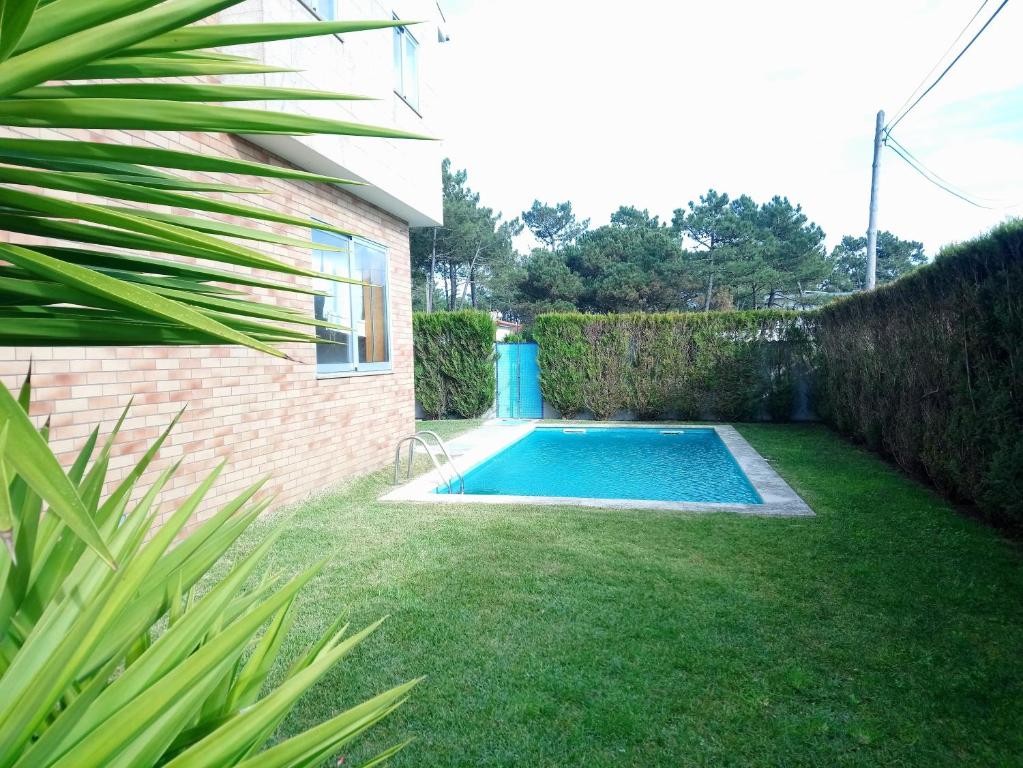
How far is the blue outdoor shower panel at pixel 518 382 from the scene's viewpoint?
16.4 meters

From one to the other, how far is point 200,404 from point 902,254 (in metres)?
51.6

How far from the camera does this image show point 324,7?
6.74 m

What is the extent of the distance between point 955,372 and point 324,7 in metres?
7.65

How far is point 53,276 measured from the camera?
→ 49 cm

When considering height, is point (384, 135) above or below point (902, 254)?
below

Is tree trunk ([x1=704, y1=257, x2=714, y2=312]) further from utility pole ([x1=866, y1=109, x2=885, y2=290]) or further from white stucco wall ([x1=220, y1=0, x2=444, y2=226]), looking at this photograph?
white stucco wall ([x1=220, y1=0, x2=444, y2=226])

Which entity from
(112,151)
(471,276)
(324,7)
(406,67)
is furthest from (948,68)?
(471,276)

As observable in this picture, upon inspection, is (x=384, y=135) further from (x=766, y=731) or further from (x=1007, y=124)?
(x=1007, y=124)

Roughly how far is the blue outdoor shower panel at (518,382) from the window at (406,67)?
7923mm

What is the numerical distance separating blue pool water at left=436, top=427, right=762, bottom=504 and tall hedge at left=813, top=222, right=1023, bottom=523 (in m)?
2.06

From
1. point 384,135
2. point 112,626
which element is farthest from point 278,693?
point 384,135

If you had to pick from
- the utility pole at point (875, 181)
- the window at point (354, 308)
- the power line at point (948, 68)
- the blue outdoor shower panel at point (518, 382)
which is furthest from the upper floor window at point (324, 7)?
the utility pole at point (875, 181)

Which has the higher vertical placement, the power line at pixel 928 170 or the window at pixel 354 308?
the power line at pixel 928 170

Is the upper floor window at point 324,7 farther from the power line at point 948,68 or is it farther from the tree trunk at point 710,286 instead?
the tree trunk at point 710,286
